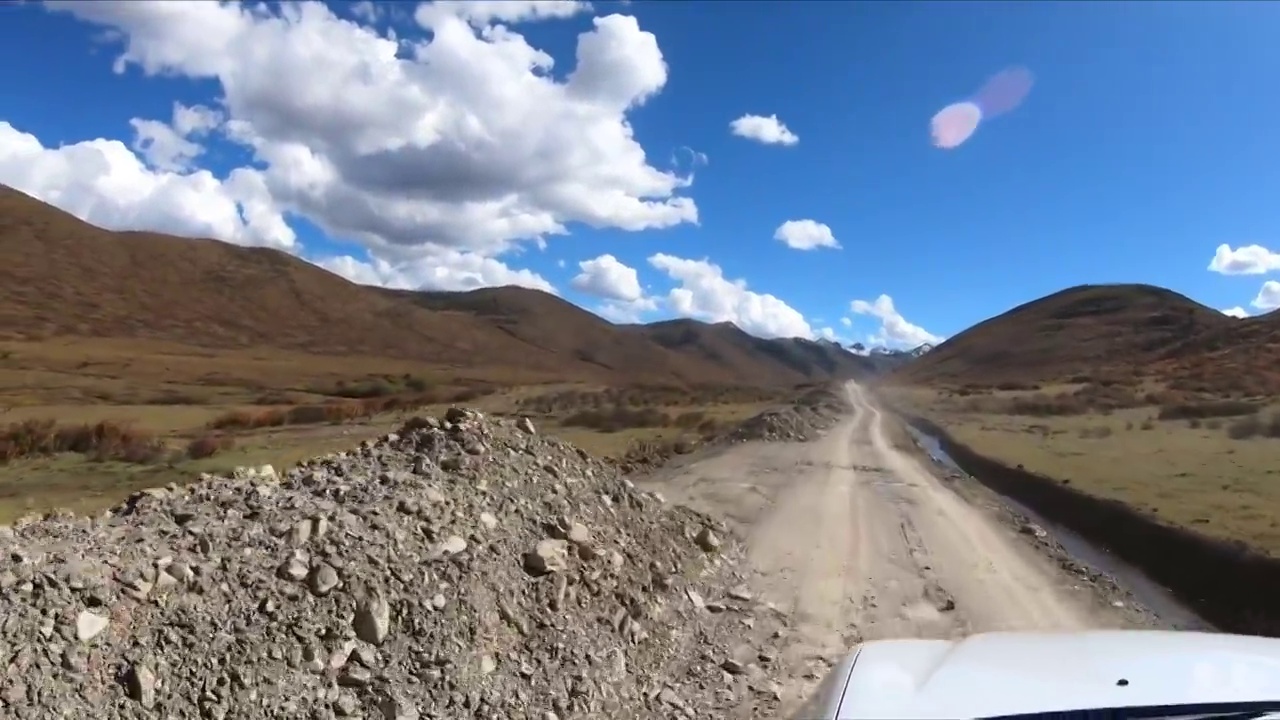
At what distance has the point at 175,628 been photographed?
18.2ft

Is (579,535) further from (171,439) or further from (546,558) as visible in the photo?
(171,439)

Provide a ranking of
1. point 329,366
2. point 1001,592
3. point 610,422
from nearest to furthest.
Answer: point 1001,592 < point 610,422 < point 329,366

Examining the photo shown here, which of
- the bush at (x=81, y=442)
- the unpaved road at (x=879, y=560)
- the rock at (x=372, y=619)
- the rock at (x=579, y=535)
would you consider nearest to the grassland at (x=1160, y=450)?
the unpaved road at (x=879, y=560)

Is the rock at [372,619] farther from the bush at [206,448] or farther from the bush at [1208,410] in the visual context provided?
the bush at [1208,410]

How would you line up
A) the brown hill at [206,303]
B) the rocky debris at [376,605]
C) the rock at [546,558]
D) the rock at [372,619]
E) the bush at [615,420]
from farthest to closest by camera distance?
the brown hill at [206,303], the bush at [615,420], the rock at [546,558], the rock at [372,619], the rocky debris at [376,605]

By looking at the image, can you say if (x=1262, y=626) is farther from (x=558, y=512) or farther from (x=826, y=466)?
(x=826, y=466)

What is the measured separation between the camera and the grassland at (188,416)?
18281 mm

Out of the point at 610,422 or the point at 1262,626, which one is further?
the point at 610,422

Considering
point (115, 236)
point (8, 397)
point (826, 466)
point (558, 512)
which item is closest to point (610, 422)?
point (826, 466)

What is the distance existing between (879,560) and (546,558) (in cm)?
643

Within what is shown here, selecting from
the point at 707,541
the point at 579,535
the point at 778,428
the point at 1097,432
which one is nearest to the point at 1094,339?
the point at 1097,432

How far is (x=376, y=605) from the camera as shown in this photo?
6438 millimetres

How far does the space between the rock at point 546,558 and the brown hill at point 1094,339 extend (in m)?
84.1

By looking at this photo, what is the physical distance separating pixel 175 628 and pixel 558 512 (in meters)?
4.32
